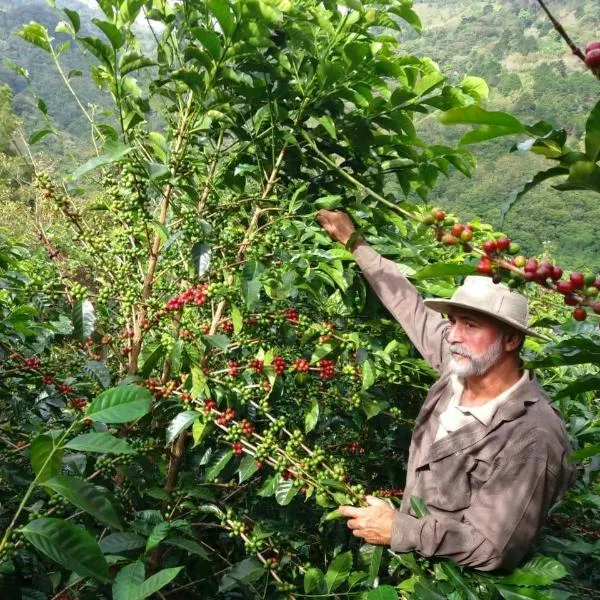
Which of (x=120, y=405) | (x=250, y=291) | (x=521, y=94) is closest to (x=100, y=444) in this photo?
(x=120, y=405)

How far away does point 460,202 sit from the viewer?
5966 cm

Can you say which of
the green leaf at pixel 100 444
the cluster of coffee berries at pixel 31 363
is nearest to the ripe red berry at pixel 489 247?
the green leaf at pixel 100 444

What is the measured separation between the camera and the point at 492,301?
7.01 ft

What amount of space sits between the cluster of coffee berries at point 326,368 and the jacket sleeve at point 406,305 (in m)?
0.40

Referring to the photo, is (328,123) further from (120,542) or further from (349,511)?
(120,542)

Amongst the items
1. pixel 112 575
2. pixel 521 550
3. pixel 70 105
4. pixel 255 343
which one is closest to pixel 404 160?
pixel 255 343

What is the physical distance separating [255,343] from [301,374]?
21cm

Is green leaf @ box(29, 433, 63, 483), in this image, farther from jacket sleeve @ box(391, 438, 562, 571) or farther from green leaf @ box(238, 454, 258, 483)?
jacket sleeve @ box(391, 438, 562, 571)

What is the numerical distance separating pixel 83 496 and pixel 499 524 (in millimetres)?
1312

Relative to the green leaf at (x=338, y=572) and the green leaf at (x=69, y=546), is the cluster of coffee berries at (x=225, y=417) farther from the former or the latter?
the green leaf at (x=69, y=546)

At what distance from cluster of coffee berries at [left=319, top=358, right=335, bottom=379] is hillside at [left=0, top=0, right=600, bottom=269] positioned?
3.97 feet

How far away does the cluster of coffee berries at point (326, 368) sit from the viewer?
1.99 metres

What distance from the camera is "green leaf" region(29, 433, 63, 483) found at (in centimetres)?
102

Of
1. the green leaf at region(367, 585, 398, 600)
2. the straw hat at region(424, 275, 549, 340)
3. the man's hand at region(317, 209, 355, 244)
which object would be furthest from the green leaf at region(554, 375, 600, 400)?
the man's hand at region(317, 209, 355, 244)
